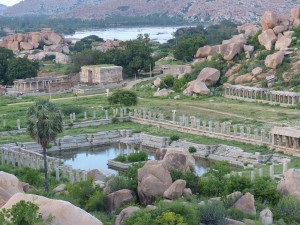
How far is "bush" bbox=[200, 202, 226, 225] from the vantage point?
2536 cm

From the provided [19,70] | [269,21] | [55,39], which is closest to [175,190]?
[269,21]

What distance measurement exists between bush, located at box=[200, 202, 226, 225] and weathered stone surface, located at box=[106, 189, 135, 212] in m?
3.95

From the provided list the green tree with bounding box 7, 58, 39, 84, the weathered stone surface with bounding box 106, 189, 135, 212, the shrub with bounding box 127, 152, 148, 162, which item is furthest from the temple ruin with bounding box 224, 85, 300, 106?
the weathered stone surface with bounding box 106, 189, 135, 212

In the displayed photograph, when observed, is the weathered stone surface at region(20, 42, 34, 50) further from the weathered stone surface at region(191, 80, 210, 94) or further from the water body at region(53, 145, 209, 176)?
the water body at region(53, 145, 209, 176)

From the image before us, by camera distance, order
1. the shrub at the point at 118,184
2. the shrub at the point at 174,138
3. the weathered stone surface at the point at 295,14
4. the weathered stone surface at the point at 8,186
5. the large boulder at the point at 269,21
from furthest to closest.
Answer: the weathered stone surface at the point at 295,14
the large boulder at the point at 269,21
the shrub at the point at 174,138
the shrub at the point at 118,184
the weathered stone surface at the point at 8,186

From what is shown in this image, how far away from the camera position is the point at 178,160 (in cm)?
3247

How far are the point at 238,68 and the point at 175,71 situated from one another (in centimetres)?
1223

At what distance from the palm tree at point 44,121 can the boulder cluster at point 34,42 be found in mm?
84155

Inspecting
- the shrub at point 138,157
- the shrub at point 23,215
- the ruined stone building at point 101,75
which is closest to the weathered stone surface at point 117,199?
the shrub at point 23,215

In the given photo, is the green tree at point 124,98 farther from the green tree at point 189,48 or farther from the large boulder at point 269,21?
the green tree at point 189,48

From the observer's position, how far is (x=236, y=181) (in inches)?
1180

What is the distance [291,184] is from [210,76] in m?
40.3

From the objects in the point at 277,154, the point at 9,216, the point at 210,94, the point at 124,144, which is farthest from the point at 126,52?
the point at 9,216

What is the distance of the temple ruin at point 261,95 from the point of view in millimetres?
60862
